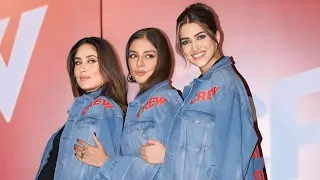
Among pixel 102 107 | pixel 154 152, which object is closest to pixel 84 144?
pixel 102 107

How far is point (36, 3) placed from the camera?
229cm

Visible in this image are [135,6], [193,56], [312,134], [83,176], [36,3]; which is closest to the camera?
[193,56]

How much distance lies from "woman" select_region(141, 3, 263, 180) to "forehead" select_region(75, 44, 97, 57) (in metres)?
0.46

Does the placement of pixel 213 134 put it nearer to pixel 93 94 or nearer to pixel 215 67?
pixel 215 67

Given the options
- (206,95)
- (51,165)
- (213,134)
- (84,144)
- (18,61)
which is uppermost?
(18,61)

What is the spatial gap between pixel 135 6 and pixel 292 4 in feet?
2.40

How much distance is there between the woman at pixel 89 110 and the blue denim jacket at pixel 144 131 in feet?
0.26

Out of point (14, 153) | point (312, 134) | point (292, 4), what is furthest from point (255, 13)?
point (14, 153)

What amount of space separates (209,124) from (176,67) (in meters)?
0.75

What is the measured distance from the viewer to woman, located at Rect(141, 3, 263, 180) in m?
1.25

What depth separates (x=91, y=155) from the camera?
5.18ft

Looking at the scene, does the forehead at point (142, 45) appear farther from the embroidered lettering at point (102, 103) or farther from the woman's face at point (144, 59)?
the embroidered lettering at point (102, 103)

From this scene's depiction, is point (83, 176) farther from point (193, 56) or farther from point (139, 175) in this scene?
point (193, 56)

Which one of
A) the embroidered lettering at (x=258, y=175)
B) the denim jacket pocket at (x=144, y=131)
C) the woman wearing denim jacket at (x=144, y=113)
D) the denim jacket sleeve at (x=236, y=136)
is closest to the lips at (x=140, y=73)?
the woman wearing denim jacket at (x=144, y=113)
